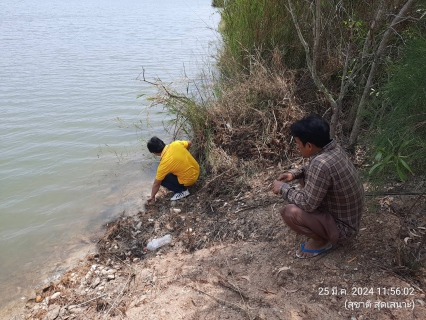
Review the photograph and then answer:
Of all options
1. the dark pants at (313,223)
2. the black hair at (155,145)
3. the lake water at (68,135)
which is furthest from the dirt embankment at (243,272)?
the black hair at (155,145)

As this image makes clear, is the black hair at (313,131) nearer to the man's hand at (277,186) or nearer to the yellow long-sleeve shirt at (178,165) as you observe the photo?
the man's hand at (277,186)

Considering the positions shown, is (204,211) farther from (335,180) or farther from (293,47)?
(293,47)

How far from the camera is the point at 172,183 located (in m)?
4.78

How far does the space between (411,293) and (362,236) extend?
68cm

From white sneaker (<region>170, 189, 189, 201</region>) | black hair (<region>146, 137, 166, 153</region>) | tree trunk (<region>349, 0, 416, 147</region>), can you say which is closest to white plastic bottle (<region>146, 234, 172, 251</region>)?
white sneaker (<region>170, 189, 189, 201</region>)

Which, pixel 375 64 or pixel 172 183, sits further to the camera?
pixel 172 183

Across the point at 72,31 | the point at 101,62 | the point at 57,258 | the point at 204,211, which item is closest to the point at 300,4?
the point at 204,211

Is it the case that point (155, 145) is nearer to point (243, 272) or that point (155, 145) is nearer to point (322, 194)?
point (243, 272)

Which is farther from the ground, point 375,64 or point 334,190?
point 375,64

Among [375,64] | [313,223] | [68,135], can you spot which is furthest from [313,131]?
[68,135]

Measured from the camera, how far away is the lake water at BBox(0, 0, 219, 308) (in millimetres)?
4516

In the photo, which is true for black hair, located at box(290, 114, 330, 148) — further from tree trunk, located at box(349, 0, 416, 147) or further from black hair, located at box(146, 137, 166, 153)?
black hair, located at box(146, 137, 166, 153)

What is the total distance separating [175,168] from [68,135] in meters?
3.74
